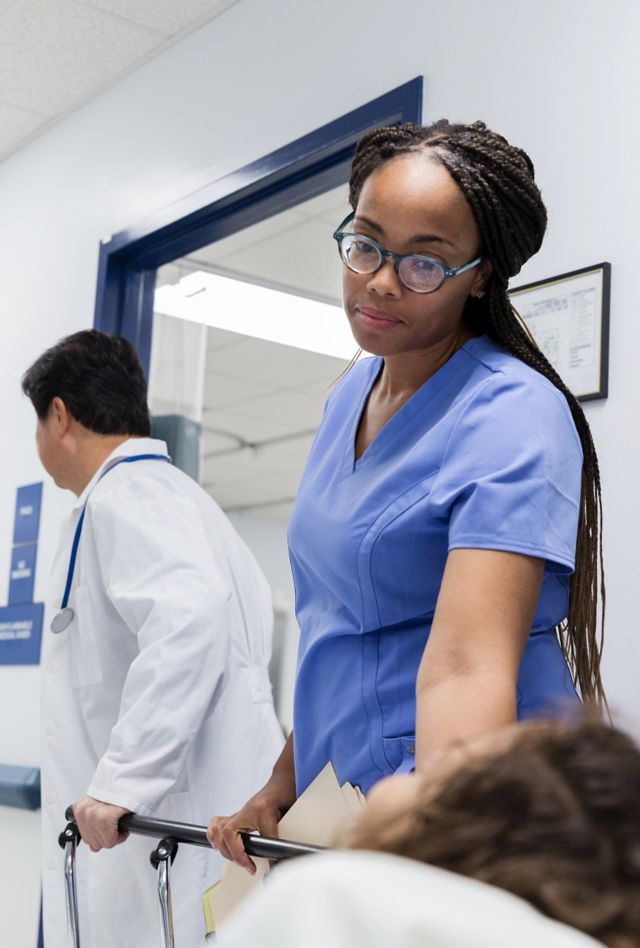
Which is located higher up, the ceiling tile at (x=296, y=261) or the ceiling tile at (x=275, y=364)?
the ceiling tile at (x=296, y=261)

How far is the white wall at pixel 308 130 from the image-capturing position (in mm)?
2209

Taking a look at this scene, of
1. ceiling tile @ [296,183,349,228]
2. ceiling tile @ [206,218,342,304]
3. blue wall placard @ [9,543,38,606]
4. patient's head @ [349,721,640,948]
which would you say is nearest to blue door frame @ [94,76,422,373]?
ceiling tile @ [296,183,349,228]

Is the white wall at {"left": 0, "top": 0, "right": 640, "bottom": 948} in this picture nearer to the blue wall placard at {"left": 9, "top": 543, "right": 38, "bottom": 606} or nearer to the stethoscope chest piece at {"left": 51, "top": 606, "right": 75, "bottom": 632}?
the blue wall placard at {"left": 9, "top": 543, "right": 38, "bottom": 606}

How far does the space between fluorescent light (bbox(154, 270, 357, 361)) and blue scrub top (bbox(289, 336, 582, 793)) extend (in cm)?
255

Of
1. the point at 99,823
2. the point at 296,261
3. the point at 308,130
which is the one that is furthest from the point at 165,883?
the point at 296,261

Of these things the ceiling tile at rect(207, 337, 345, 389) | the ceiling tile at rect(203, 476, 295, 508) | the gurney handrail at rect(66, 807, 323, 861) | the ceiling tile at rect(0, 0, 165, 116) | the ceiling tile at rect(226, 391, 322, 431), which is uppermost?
the ceiling tile at rect(0, 0, 165, 116)

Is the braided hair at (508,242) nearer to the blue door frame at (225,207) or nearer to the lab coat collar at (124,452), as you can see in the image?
the lab coat collar at (124,452)

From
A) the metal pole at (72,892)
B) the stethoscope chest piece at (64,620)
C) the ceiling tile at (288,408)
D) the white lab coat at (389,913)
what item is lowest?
the metal pole at (72,892)

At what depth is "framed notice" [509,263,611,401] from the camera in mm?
2209

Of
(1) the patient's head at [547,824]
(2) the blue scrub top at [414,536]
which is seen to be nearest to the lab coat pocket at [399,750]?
(2) the blue scrub top at [414,536]

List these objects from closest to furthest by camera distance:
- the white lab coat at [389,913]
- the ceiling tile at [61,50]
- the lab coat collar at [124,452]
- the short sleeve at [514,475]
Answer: the white lab coat at [389,913]
the short sleeve at [514,475]
the lab coat collar at [124,452]
the ceiling tile at [61,50]

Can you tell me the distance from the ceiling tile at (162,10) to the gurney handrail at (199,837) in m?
2.27

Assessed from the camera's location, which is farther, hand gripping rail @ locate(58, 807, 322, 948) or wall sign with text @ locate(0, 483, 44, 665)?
wall sign with text @ locate(0, 483, 44, 665)

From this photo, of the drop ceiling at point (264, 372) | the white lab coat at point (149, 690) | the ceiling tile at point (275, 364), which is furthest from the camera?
the ceiling tile at point (275, 364)
